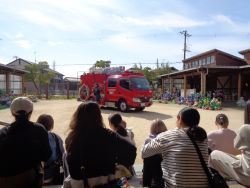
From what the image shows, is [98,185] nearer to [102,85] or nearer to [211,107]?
[102,85]

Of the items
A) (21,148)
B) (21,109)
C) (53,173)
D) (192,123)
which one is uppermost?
(21,109)

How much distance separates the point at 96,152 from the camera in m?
2.98

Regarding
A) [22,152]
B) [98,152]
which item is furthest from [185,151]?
[22,152]

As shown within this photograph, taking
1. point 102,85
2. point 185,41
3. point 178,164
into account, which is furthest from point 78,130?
point 185,41

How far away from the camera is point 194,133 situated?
3.36 meters

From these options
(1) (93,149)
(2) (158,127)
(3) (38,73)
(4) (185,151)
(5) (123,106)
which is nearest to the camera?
(1) (93,149)

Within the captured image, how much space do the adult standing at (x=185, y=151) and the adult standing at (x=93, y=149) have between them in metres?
0.51

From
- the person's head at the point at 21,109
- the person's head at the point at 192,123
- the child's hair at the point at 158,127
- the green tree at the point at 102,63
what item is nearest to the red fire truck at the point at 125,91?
the child's hair at the point at 158,127

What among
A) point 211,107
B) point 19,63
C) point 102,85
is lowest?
point 211,107

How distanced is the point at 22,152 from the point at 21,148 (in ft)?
0.13

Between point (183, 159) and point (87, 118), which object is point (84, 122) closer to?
point (87, 118)

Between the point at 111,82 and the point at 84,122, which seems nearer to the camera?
the point at 84,122

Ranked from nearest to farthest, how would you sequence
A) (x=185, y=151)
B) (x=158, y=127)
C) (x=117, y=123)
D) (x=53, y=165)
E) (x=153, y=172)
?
(x=185, y=151)
(x=153, y=172)
(x=117, y=123)
(x=53, y=165)
(x=158, y=127)

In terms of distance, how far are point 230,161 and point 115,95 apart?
16582 mm
